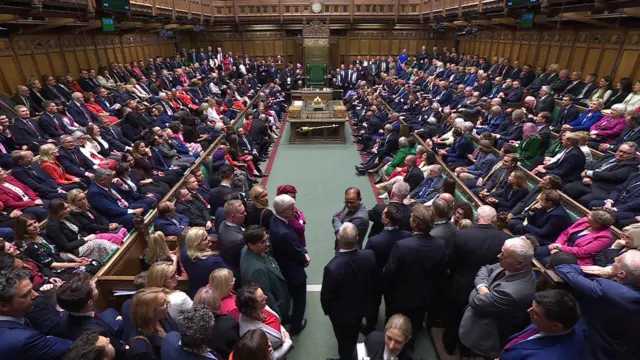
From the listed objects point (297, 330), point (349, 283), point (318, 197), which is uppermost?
point (349, 283)

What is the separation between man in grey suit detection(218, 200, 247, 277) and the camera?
3.03m

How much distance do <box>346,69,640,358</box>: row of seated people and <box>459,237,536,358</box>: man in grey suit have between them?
0.04 metres

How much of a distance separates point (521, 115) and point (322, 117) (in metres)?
5.07

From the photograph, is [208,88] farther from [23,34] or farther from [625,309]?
[625,309]

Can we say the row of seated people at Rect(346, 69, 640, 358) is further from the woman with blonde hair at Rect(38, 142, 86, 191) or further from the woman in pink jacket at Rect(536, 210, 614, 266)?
the woman with blonde hair at Rect(38, 142, 86, 191)

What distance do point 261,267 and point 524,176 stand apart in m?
3.49

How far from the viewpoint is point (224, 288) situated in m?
2.27

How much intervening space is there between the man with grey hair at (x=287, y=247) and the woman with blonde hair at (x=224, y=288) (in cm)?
71

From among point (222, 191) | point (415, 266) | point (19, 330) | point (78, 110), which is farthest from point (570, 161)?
point (78, 110)

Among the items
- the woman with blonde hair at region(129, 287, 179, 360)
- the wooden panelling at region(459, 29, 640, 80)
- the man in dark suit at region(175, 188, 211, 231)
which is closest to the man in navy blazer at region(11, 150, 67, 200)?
the man in dark suit at region(175, 188, 211, 231)

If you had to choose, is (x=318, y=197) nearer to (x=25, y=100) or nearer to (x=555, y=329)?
(x=555, y=329)

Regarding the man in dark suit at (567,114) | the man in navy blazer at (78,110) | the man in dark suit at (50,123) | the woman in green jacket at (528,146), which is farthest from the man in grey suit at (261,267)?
the man in dark suit at (567,114)

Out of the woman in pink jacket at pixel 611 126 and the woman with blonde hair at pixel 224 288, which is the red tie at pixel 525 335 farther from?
the woman in pink jacket at pixel 611 126

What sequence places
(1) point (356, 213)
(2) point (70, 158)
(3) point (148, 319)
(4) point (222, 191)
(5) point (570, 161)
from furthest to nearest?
(2) point (70, 158)
(5) point (570, 161)
(4) point (222, 191)
(1) point (356, 213)
(3) point (148, 319)
